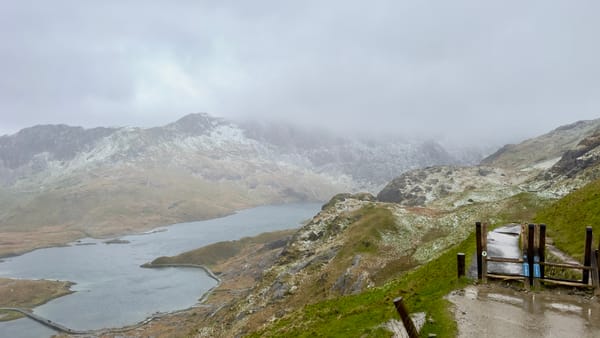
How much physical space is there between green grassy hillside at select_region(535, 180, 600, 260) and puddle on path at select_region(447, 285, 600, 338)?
822 centimetres

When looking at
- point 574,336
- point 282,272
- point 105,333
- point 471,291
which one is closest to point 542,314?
point 574,336

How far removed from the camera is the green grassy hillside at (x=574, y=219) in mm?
30156

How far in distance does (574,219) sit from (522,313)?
61.6 feet

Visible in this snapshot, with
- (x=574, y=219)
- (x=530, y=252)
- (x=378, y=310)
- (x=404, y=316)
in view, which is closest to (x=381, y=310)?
(x=378, y=310)

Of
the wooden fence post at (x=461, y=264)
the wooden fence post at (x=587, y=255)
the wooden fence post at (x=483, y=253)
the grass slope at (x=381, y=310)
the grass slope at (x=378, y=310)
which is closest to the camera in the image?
the grass slope at (x=381, y=310)

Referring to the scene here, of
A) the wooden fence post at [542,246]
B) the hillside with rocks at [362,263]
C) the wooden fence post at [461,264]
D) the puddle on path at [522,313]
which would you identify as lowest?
the hillside with rocks at [362,263]

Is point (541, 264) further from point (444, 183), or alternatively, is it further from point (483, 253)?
point (444, 183)

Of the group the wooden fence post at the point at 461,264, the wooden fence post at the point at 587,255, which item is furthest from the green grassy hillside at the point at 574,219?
the wooden fence post at the point at 461,264

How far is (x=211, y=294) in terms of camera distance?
179 metres

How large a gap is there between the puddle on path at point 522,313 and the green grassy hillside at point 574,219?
822 cm

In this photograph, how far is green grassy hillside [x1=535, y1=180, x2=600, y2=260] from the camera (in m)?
30.2

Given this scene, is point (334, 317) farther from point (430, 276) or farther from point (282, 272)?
point (282, 272)

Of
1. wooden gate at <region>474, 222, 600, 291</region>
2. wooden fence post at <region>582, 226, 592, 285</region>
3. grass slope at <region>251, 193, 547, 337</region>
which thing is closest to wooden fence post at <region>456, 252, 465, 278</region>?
grass slope at <region>251, 193, 547, 337</region>

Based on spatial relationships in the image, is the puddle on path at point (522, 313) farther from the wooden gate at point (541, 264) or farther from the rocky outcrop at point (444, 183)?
the rocky outcrop at point (444, 183)
